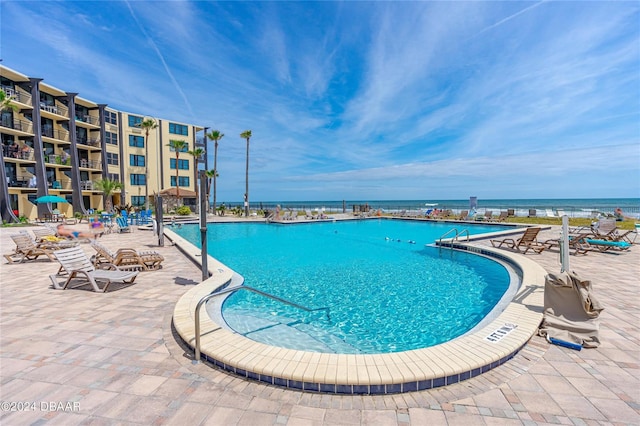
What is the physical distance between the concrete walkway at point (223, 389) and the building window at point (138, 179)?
31041 millimetres

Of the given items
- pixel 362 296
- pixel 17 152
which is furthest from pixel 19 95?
pixel 362 296

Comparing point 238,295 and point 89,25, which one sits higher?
point 89,25

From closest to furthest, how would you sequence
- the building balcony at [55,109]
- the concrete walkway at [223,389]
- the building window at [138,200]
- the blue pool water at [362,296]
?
the concrete walkway at [223,389], the blue pool water at [362,296], the building balcony at [55,109], the building window at [138,200]

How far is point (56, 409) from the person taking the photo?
2.45 metres

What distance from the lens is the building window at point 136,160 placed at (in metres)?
30.9

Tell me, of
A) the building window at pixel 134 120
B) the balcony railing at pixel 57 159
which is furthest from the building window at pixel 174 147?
the balcony railing at pixel 57 159

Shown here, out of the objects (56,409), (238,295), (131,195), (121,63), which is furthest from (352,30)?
(131,195)

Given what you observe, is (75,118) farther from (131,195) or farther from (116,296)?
(116,296)

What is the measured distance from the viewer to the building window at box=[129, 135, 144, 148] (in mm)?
30750

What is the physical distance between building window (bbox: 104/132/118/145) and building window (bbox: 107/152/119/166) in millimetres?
1085

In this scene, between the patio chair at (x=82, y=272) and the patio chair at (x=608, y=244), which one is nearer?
the patio chair at (x=82, y=272)

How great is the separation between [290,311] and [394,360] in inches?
121

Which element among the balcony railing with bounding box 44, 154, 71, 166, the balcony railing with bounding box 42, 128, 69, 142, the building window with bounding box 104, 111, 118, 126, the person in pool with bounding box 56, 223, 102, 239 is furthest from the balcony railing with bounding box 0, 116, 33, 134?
the person in pool with bounding box 56, 223, 102, 239

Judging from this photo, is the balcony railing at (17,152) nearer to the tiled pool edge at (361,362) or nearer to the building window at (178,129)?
the building window at (178,129)
